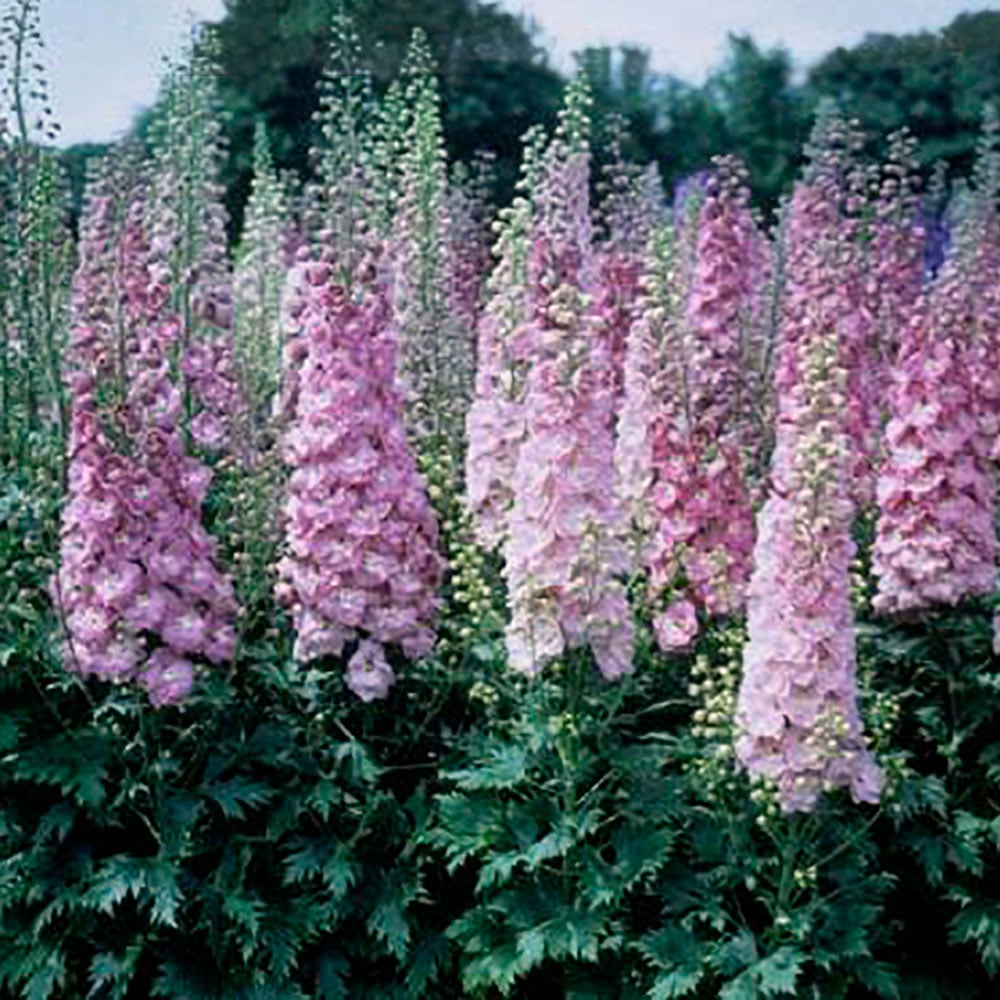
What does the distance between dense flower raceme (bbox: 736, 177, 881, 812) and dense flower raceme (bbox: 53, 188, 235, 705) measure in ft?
5.42

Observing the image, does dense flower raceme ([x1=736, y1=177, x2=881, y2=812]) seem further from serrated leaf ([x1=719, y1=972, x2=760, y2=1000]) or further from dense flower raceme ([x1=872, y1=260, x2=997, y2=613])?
dense flower raceme ([x1=872, y1=260, x2=997, y2=613])

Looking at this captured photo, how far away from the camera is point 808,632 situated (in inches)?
201

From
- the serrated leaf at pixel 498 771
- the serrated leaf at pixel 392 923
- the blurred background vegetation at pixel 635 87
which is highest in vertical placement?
the blurred background vegetation at pixel 635 87

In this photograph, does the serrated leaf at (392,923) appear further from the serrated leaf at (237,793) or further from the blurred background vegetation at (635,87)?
the blurred background vegetation at (635,87)

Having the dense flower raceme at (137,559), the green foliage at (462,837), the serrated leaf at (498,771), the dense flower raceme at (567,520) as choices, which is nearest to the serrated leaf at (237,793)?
the green foliage at (462,837)

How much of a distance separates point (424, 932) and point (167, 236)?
267cm

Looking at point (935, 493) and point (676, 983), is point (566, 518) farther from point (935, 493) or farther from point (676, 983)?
Result: point (935, 493)

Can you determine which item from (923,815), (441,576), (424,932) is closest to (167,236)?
(441,576)

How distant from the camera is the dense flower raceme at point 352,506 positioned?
5.80m

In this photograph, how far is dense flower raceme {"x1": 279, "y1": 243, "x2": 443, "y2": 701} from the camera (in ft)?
19.0

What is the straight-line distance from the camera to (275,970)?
18.7 ft

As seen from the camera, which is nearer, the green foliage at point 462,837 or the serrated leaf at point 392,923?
the green foliage at point 462,837

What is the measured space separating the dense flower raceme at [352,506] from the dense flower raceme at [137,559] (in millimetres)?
270

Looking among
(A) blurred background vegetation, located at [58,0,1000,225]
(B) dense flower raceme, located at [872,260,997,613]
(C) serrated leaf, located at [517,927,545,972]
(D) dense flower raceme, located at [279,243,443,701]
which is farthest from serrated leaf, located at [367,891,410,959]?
(A) blurred background vegetation, located at [58,0,1000,225]
